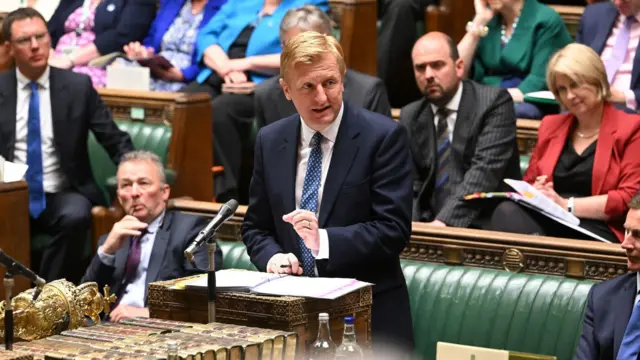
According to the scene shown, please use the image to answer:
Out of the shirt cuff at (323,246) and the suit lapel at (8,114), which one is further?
the suit lapel at (8,114)

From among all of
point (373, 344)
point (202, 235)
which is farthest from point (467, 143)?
point (202, 235)

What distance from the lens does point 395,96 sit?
6234 mm

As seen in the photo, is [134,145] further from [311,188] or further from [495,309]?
[311,188]

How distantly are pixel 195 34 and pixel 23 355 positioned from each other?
417 cm

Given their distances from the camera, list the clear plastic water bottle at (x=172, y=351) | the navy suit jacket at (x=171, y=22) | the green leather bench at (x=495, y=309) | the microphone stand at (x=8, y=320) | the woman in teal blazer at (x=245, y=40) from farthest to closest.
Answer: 1. the navy suit jacket at (x=171, y=22)
2. the woman in teal blazer at (x=245, y=40)
3. the green leather bench at (x=495, y=309)
4. the microphone stand at (x=8, y=320)
5. the clear plastic water bottle at (x=172, y=351)

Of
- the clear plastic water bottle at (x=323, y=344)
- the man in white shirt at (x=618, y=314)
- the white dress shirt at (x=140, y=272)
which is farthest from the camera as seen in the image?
the white dress shirt at (x=140, y=272)

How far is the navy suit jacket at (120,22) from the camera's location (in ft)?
21.3

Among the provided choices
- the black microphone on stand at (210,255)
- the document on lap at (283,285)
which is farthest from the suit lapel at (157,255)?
the black microphone on stand at (210,255)

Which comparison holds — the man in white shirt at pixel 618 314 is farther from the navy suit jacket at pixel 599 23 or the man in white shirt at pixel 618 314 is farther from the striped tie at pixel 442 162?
the navy suit jacket at pixel 599 23

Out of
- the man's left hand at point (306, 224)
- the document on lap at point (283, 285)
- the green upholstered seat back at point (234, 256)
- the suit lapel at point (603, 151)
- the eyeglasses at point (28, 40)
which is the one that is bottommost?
the green upholstered seat back at point (234, 256)

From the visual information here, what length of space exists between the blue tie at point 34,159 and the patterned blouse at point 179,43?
1052mm

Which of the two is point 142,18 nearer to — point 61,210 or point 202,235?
point 61,210

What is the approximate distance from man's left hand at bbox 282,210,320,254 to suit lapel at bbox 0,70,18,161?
274cm

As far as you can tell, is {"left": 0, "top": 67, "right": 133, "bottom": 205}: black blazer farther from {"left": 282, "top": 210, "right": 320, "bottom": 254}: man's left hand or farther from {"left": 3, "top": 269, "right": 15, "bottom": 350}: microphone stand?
{"left": 3, "top": 269, "right": 15, "bottom": 350}: microphone stand
